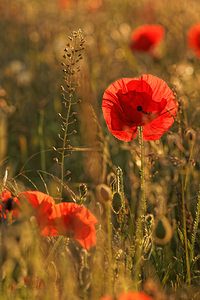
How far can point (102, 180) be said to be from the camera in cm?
116

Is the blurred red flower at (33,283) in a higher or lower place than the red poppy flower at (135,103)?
lower

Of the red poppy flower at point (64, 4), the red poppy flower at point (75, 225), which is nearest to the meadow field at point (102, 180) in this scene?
the red poppy flower at point (75, 225)

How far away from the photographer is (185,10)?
8.31 feet

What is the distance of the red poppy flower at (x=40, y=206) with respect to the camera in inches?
29.8

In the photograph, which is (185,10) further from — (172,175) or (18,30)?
(172,175)

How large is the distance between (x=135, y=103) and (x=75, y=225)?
0.28 meters

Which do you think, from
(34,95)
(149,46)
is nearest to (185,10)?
(149,46)

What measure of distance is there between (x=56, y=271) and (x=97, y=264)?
0.07 m

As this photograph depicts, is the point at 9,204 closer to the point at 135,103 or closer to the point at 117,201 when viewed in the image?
the point at 117,201

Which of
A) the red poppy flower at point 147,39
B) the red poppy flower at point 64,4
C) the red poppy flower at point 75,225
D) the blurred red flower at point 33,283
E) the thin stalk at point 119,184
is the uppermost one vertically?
the red poppy flower at point 64,4

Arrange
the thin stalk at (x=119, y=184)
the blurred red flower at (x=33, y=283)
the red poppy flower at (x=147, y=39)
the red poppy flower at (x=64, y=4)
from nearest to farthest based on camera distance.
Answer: the blurred red flower at (x=33, y=283)
the thin stalk at (x=119, y=184)
the red poppy flower at (x=147, y=39)
the red poppy flower at (x=64, y=4)

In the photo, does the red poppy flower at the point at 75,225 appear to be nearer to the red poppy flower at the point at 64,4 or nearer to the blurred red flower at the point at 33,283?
the blurred red flower at the point at 33,283

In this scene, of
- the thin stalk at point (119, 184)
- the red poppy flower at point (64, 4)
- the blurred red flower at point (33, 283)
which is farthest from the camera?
the red poppy flower at point (64, 4)

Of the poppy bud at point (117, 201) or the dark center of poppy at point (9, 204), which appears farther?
the poppy bud at point (117, 201)
